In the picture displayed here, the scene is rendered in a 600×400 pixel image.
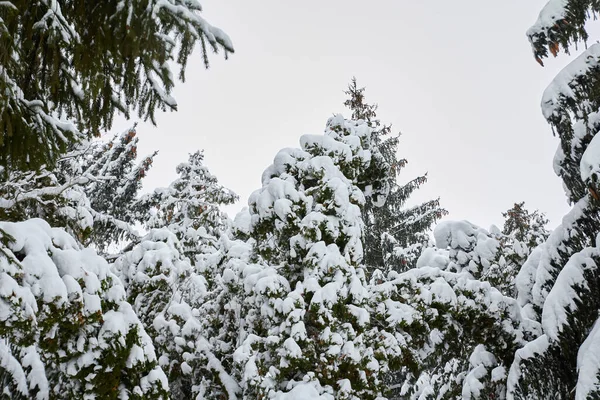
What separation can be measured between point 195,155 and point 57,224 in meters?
15.8

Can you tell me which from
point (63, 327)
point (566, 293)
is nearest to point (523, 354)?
point (566, 293)

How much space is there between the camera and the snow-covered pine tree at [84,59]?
268 cm

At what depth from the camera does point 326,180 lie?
323 inches

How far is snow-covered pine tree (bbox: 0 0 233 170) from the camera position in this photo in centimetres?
268

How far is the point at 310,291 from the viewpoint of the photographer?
7.18 meters

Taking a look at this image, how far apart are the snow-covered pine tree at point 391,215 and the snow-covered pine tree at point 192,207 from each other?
19.9 ft

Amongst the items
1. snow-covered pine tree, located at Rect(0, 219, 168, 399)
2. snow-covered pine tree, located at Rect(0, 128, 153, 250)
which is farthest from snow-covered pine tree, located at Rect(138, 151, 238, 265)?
snow-covered pine tree, located at Rect(0, 219, 168, 399)

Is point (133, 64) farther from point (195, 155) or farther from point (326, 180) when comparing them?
point (195, 155)

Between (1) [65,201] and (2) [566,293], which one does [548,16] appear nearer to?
(2) [566,293]

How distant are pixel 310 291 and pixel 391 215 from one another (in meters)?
12.6

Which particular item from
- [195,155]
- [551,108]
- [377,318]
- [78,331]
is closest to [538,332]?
[377,318]

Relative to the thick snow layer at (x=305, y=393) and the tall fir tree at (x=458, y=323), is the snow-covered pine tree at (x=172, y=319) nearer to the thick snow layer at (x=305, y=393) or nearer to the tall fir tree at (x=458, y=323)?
the thick snow layer at (x=305, y=393)

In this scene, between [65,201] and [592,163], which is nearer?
[592,163]

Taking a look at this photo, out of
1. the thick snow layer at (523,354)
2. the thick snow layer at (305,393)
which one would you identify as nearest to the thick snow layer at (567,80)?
the thick snow layer at (523,354)
